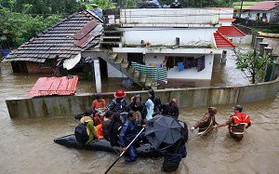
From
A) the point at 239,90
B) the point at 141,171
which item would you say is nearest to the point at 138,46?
the point at 239,90

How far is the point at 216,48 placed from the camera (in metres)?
13.2

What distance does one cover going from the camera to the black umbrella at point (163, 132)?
6.63 meters

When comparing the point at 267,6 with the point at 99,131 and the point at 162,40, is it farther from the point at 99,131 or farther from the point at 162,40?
the point at 99,131

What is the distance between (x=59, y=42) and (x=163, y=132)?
1173 centimetres

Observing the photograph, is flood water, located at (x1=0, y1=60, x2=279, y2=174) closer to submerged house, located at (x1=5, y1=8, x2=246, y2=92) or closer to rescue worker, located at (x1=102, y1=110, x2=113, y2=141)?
rescue worker, located at (x1=102, y1=110, x2=113, y2=141)

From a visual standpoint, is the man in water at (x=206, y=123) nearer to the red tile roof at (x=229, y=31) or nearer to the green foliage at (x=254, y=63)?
the green foliage at (x=254, y=63)

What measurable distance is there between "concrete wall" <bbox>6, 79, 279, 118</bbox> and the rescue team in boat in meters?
1.86

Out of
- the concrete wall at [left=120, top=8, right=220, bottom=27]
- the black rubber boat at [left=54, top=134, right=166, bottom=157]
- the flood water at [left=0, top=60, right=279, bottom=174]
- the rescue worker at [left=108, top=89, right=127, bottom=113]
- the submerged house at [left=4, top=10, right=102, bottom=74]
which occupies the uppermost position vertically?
the concrete wall at [left=120, top=8, right=220, bottom=27]

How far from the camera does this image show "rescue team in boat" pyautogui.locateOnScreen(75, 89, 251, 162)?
7.21 meters

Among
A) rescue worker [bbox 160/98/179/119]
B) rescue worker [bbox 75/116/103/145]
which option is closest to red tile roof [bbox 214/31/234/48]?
rescue worker [bbox 160/98/179/119]

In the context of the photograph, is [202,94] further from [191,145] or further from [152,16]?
[152,16]

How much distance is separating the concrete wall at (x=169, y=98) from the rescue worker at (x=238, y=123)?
108 inches

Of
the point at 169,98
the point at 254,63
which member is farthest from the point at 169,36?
the point at 254,63

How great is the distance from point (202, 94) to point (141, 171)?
17.2 ft
